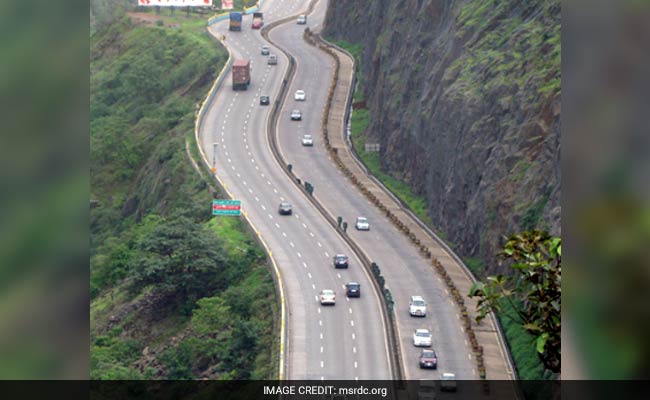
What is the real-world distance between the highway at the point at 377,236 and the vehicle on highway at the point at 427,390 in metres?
2.32

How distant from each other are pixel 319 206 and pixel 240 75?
37.9m

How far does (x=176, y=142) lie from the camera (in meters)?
106

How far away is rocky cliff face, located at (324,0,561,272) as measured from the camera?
6588cm

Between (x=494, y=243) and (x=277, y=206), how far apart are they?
24963 millimetres

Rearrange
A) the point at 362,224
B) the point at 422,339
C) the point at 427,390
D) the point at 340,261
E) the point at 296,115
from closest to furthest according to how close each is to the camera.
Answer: the point at 427,390
the point at 422,339
the point at 340,261
the point at 362,224
the point at 296,115

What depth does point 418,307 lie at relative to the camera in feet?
209

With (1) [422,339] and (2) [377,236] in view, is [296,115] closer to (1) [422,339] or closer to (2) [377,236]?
(2) [377,236]

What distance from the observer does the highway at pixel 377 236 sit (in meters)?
58.7

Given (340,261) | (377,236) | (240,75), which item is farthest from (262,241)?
(240,75)

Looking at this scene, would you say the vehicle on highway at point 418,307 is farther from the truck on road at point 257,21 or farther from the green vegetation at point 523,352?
the truck on road at point 257,21

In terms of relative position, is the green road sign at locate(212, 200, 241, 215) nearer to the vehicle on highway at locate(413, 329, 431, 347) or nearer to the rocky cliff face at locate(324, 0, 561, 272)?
the rocky cliff face at locate(324, 0, 561, 272)

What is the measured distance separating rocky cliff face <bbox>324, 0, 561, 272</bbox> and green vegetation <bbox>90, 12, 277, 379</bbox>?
51.7ft

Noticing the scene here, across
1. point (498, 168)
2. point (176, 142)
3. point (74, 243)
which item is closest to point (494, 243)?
point (498, 168)

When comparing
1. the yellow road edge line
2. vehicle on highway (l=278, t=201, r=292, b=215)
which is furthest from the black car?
vehicle on highway (l=278, t=201, r=292, b=215)
